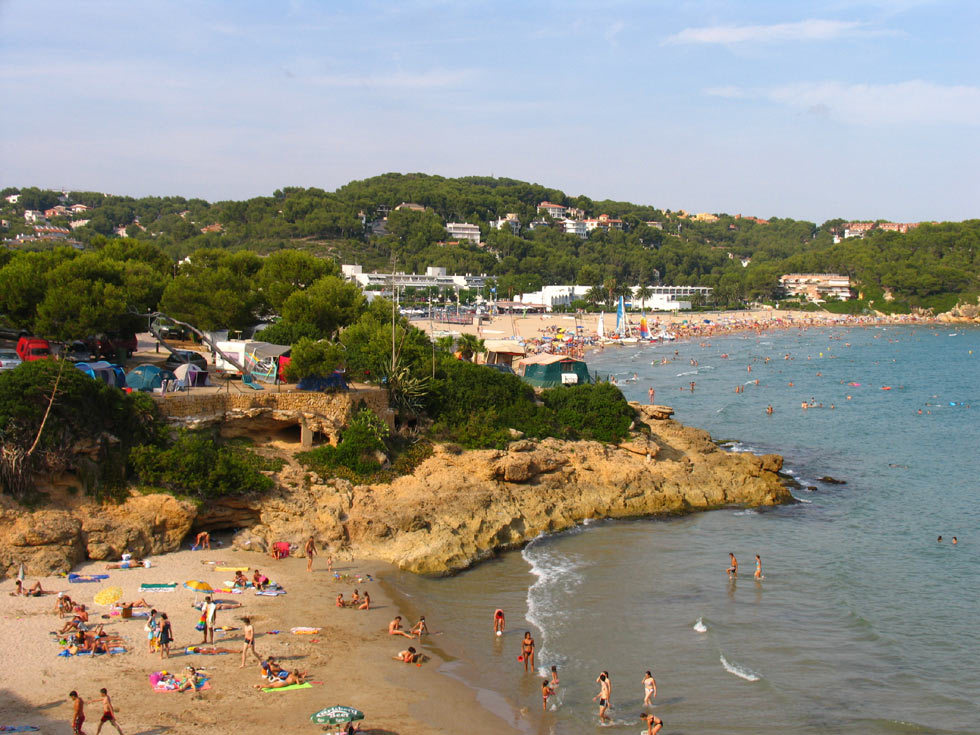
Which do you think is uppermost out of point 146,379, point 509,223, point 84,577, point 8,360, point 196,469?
point 509,223

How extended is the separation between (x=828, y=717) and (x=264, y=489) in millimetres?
12694

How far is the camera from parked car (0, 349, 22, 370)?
22.0 metres

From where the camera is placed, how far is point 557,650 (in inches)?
610

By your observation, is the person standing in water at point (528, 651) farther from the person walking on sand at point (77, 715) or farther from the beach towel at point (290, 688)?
the person walking on sand at point (77, 715)

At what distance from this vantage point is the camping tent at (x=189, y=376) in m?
22.5

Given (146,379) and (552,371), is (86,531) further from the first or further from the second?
(552,371)

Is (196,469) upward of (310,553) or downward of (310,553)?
upward

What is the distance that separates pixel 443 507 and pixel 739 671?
839 cm

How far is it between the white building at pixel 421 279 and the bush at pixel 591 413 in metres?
74.5

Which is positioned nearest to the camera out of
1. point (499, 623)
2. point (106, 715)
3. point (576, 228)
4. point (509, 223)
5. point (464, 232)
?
point (106, 715)

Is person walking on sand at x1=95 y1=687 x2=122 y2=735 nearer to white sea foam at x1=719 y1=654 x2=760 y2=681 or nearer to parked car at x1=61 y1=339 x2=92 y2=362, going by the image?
white sea foam at x1=719 y1=654 x2=760 y2=681

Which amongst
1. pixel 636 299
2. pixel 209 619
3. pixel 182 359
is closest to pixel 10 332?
pixel 182 359

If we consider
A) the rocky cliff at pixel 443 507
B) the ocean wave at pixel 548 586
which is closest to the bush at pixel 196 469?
the rocky cliff at pixel 443 507

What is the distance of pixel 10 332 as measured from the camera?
28156mm
